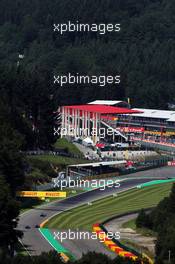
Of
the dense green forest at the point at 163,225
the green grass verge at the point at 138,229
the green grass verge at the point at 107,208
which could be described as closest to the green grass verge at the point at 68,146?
the green grass verge at the point at 107,208

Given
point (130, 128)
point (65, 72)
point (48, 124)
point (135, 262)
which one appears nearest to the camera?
point (135, 262)

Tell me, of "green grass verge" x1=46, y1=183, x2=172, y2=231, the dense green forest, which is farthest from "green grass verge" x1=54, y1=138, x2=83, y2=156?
the dense green forest

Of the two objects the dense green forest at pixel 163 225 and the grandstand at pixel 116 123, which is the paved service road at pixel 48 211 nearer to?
the dense green forest at pixel 163 225

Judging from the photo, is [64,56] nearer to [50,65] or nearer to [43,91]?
[50,65]

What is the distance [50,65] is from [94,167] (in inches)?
3650

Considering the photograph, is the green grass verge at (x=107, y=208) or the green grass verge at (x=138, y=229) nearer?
the green grass verge at (x=138, y=229)

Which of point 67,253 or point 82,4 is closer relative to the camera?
point 67,253

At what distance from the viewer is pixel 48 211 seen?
59562 millimetres

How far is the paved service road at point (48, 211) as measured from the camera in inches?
1922

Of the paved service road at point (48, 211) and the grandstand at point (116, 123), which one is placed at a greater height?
the grandstand at point (116, 123)

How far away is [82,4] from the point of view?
19962 centimetres

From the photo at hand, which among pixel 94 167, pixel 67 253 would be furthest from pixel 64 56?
pixel 67 253

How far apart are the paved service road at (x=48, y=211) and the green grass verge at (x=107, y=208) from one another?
673 mm

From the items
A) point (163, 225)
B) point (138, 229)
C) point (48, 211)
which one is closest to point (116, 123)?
point (48, 211)
